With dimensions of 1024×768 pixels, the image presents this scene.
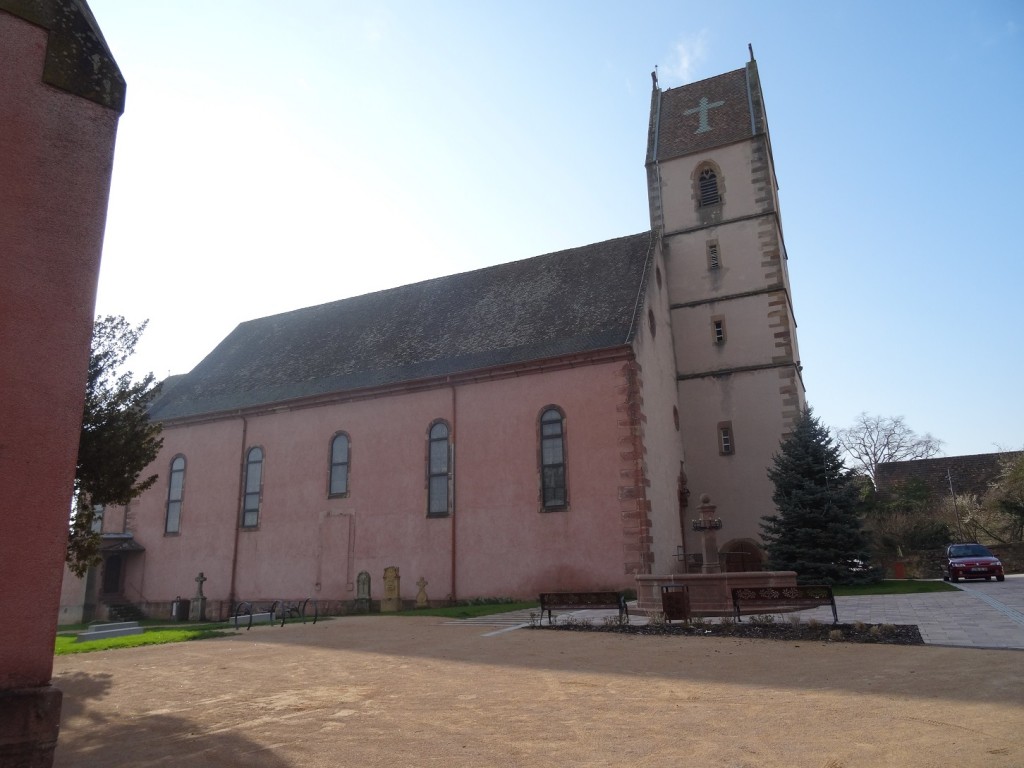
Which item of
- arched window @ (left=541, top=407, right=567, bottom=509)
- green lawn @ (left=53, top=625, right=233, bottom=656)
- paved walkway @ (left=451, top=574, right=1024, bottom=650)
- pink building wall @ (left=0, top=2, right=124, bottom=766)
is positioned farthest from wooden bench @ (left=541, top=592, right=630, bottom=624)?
pink building wall @ (left=0, top=2, right=124, bottom=766)

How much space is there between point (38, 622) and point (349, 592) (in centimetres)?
1880

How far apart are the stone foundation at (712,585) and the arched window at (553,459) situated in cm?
543

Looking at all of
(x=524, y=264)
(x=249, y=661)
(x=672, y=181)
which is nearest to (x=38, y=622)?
(x=249, y=661)

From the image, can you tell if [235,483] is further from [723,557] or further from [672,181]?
[672,181]

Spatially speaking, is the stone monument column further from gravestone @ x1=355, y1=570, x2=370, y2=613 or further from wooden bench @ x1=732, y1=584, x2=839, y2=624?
gravestone @ x1=355, y1=570, x2=370, y2=613

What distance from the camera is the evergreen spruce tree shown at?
2148cm

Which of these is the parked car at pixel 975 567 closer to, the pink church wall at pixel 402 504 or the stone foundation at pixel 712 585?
the stone foundation at pixel 712 585

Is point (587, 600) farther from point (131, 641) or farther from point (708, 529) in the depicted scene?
point (131, 641)

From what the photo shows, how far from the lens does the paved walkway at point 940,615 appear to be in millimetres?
10820

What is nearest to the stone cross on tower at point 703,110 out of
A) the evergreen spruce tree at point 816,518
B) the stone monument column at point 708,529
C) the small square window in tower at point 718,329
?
the small square window in tower at point 718,329

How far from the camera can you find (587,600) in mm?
14805

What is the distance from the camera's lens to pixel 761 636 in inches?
471

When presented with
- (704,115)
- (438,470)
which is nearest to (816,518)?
(438,470)

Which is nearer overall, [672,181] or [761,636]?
[761,636]
